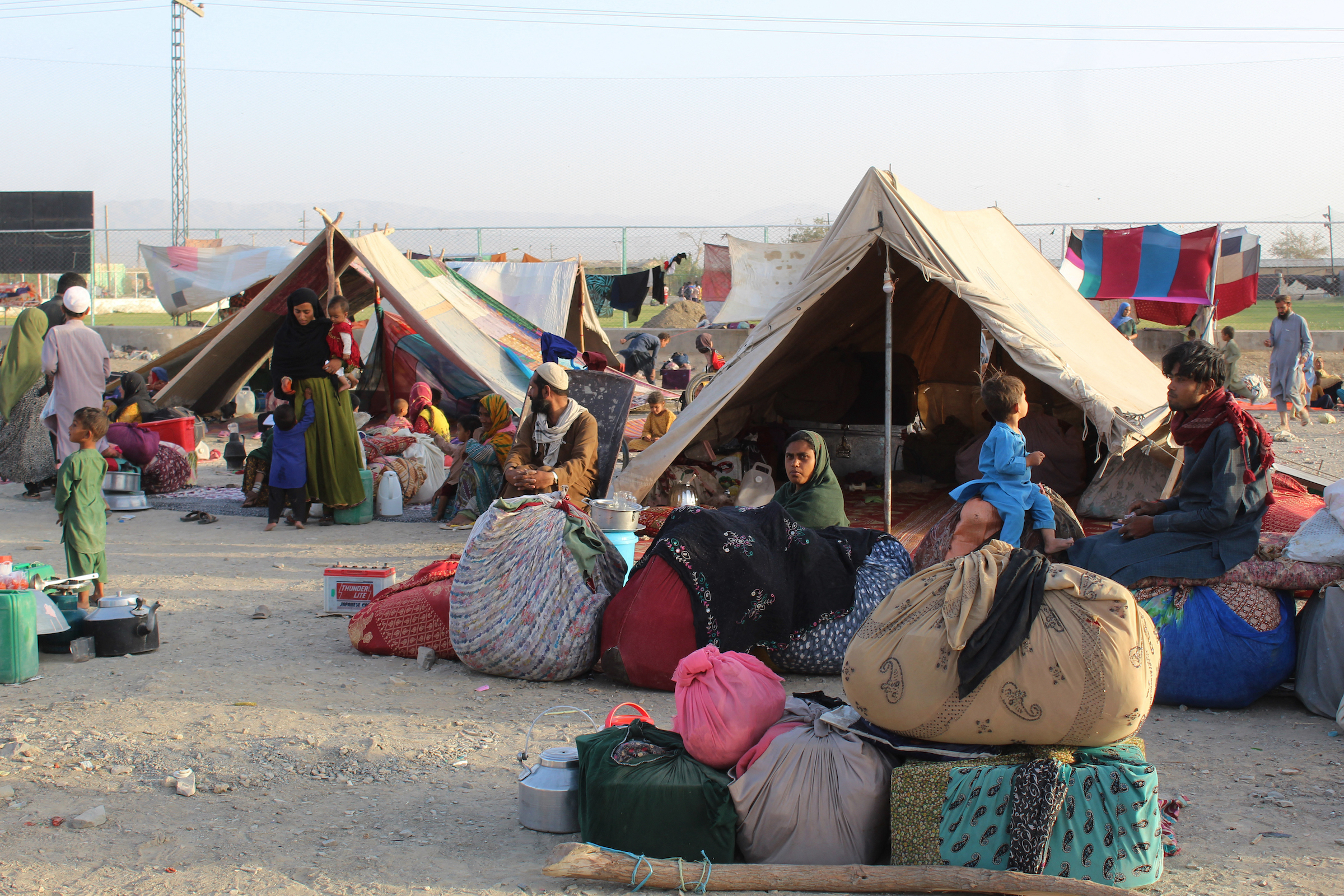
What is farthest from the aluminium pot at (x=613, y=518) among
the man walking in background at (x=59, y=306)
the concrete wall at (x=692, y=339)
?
the concrete wall at (x=692, y=339)

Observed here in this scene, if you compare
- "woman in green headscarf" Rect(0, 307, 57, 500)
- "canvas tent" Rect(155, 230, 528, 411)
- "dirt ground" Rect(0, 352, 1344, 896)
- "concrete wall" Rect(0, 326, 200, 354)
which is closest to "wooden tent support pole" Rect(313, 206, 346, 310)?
"canvas tent" Rect(155, 230, 528, 411)

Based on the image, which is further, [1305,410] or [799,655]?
[1305,410]

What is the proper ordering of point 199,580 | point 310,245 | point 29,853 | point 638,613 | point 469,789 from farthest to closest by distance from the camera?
point 310,245, point 199,580, point 638,613, point 469,789, point 29,853

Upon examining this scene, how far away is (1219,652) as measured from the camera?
395 cm

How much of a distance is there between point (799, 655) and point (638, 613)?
0.71 meters

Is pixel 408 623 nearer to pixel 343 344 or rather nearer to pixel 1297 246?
pixel 343 344

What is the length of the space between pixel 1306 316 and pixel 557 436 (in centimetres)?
2658

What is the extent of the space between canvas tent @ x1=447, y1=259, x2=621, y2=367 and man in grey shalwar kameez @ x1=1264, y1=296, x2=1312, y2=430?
27.0ft

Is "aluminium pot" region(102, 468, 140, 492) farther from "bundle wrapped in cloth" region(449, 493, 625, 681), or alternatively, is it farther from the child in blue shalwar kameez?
the child in blue shalwar kameez

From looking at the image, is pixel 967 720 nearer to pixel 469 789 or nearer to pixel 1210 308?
pixel 469 789

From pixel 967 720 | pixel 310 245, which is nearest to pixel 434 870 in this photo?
pixel 967 720

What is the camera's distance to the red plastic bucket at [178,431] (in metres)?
9.41

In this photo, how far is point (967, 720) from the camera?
8.55ft

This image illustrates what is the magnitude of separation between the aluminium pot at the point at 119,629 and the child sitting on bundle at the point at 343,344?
285 cm
